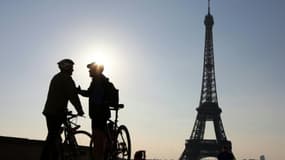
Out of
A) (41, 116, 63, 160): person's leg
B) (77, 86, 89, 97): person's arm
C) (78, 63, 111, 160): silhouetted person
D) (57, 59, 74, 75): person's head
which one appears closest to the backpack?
(78, 63, 111, 160): silhouetted person

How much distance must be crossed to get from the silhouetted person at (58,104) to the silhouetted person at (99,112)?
24 centimetres

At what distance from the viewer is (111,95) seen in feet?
22.7

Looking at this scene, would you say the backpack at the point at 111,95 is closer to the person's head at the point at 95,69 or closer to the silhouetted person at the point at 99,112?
the silhouetted person at the point at 99,112

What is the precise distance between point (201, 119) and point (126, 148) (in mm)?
67368

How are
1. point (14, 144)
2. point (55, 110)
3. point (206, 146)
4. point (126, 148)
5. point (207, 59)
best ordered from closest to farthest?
1. point (55, 110)
2. point (126, 148)
3. point (14, 144)
4. point (206, 146)
5. point (207, 59)

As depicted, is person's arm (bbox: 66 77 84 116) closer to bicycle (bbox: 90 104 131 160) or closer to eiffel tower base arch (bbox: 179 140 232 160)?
bicycle (bbox: 90 104 131 160)

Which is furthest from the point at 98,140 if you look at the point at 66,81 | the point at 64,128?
the point at 66,81

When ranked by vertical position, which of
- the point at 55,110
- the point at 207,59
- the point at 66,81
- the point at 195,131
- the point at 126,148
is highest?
the point at 207,59

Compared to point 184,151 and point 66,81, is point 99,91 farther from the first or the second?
point 184,151

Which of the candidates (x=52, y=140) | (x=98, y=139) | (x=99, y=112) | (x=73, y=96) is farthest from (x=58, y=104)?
(x=98, y=139)

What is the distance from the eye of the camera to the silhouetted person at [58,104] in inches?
252

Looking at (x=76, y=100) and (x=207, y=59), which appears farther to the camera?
(x=207, y=59)

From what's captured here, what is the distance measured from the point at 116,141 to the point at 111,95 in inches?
35.3

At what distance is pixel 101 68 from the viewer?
6.98 meters
